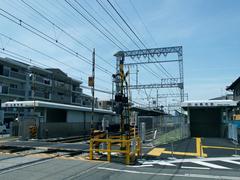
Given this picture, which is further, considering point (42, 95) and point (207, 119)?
point (42, 95)

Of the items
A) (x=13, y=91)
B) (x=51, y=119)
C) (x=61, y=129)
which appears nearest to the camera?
(x=61, y=129)

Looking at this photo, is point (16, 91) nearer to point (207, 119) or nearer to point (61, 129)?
point (61, 129)

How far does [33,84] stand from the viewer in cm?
4506

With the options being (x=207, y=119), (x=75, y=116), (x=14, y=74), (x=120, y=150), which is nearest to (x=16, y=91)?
(x=14, y=74)

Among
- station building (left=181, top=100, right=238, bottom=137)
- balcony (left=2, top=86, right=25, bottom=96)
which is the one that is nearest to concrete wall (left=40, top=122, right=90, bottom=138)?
station building (left=181, top=100, right=238, bottom=137)

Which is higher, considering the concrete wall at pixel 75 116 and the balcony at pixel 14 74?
the balcony at pixel 14 74

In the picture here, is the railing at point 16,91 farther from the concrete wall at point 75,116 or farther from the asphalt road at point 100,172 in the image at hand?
the asphalt road at point 100,172

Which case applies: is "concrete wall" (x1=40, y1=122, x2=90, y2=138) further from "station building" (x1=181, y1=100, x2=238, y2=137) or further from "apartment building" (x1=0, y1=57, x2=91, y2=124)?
"station building" (x1=181, y1=100, x2=238, y2=137)

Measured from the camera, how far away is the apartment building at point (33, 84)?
47.4 m

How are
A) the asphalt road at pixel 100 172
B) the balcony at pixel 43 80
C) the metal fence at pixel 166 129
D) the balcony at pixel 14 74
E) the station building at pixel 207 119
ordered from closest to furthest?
the asphalt road at pixel 100 172
the metal fence at pixel 166 129
the station building at pixel 207 119
the balcony at pixel 14 74
the balcony at pixel 43 80

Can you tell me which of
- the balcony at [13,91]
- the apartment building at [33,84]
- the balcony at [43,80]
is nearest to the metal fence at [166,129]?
the apartment building at [33,84]

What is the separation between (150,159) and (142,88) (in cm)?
3620

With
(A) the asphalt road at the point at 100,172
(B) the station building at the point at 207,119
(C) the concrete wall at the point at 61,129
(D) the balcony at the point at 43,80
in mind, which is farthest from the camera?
(D) the balcony at the point at 43,80

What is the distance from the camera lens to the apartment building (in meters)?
47.4
